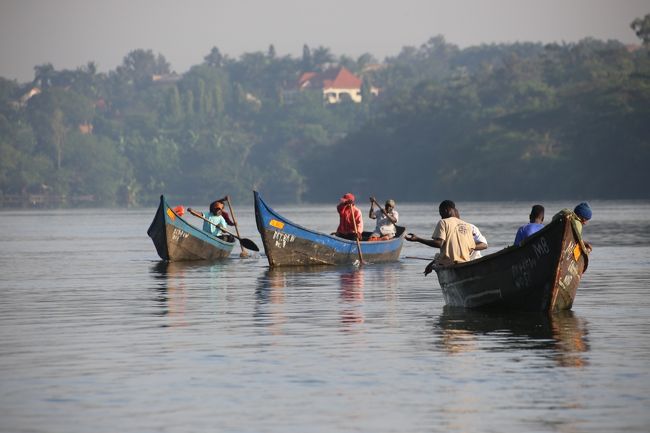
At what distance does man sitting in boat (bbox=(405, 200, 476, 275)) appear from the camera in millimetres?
22516

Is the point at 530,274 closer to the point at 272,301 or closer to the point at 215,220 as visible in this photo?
the point at 272,301

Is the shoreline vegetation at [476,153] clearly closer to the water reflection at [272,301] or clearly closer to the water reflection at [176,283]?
the water reflection at [176,283]

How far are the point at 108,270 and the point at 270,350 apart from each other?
1919 cm

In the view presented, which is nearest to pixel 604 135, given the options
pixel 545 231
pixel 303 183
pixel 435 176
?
pixel 435 176

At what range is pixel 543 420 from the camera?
13867 millimetres

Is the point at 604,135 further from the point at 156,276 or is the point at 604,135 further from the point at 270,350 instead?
the point at 270,350

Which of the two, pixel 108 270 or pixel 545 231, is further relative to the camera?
pixel 108 270

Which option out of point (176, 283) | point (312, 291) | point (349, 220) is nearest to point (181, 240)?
point (349, 220)

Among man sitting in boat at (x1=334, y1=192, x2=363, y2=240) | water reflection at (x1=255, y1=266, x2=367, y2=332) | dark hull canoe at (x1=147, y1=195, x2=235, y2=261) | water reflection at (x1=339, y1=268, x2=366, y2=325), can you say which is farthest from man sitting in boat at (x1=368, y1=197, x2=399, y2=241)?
dark hull canoe at (x1=147, y1=195, x2=235, y2=261)

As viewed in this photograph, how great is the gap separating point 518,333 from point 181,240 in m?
20.6

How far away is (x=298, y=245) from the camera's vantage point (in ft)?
117

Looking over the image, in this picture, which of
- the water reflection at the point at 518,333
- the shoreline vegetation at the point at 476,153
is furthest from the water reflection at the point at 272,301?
the shoreline vegetation at the point at 476,153

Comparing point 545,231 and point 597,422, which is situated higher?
point 545,231

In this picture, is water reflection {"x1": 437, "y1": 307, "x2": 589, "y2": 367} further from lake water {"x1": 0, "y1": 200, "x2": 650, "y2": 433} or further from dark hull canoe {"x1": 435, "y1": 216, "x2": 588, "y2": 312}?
dark hull canoe {"x1": 435, "y1": 216, "x2": 588, "y2": 312}
